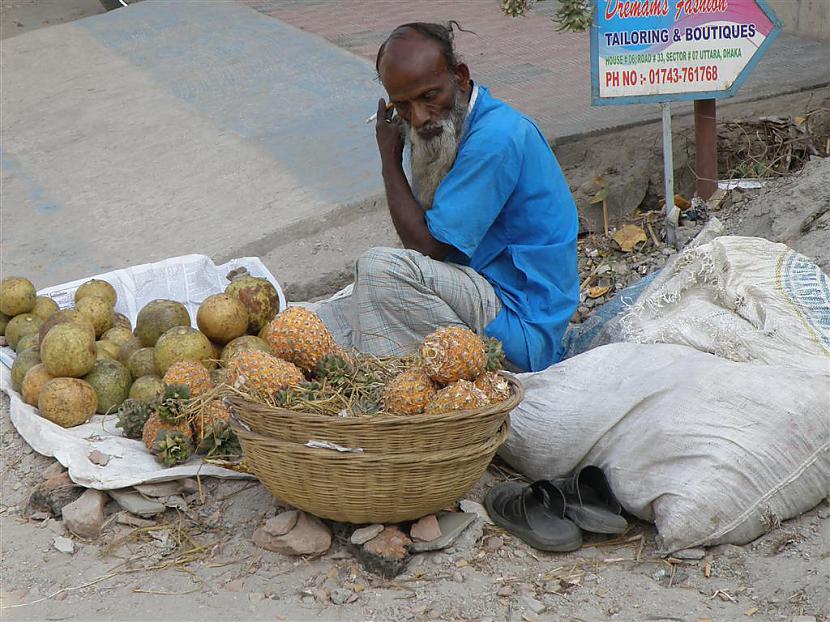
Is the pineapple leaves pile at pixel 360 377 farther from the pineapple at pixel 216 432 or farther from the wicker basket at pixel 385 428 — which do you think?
the pineapple at pixel 216 432

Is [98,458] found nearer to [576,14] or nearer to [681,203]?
[576,14]

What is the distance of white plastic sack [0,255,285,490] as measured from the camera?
346 centimetres

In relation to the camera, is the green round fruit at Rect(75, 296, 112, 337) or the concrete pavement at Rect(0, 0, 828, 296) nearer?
the green round fruit at Rect(75, 296, 112, 337)

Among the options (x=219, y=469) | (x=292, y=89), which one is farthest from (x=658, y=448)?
(x=292, y=89)

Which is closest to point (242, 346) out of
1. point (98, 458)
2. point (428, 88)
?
point (98, 458)

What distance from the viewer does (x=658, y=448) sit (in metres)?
3.13

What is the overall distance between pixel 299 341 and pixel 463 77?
1.23 metres

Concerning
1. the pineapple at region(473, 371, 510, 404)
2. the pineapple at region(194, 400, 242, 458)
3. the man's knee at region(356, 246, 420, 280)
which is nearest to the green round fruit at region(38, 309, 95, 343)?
the pineapple at region(194, 400, 242, 458)

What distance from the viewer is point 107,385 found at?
13.1 feet

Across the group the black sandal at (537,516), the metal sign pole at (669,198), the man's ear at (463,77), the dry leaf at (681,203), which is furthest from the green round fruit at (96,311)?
the dry leaf at (681,203)

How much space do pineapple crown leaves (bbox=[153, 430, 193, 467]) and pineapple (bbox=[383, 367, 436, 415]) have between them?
0.91m

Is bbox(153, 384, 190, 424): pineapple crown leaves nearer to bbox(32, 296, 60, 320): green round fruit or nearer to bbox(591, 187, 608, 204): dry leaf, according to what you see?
bbox(32, 296, 60, 320): green round fruit

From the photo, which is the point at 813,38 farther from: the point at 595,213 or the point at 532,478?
the point at 532,478

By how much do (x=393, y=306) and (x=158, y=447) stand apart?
3.12 ft
